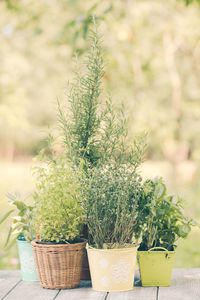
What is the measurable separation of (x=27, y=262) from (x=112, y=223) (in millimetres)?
427

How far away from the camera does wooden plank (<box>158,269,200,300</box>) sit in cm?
163

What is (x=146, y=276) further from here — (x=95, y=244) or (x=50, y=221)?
(x=50, y=221)

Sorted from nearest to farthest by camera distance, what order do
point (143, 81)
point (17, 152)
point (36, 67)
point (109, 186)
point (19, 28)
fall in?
point (109, 186) < point (19, 28) < point (143, 81) < point (36, 67) < point (17, 152)

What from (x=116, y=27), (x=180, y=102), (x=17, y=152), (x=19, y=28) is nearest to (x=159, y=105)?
(x=180, y=102)

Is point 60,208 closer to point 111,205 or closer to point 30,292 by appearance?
point 111,205

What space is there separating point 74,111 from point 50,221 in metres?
0.46

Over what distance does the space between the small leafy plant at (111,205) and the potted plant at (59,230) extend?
0.19 feet

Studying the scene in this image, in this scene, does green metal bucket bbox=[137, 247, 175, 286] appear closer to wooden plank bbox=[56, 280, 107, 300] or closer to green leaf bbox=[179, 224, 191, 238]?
green leaf bbox=[179, 224, 191, 238]

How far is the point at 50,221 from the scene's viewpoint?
1.74 meters

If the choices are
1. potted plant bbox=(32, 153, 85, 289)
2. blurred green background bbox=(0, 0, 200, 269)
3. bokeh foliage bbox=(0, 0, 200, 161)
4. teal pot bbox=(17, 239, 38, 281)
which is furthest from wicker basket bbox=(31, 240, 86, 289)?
bokeh foliage bbox=(0, 0, 200, 161)

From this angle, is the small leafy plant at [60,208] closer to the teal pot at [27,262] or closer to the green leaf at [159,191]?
the teal pot at [27,262]

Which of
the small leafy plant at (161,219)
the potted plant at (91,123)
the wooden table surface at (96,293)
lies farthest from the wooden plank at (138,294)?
the potted plant at (91,123)

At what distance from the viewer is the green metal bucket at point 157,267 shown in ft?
5.89

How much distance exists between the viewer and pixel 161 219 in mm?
1840
